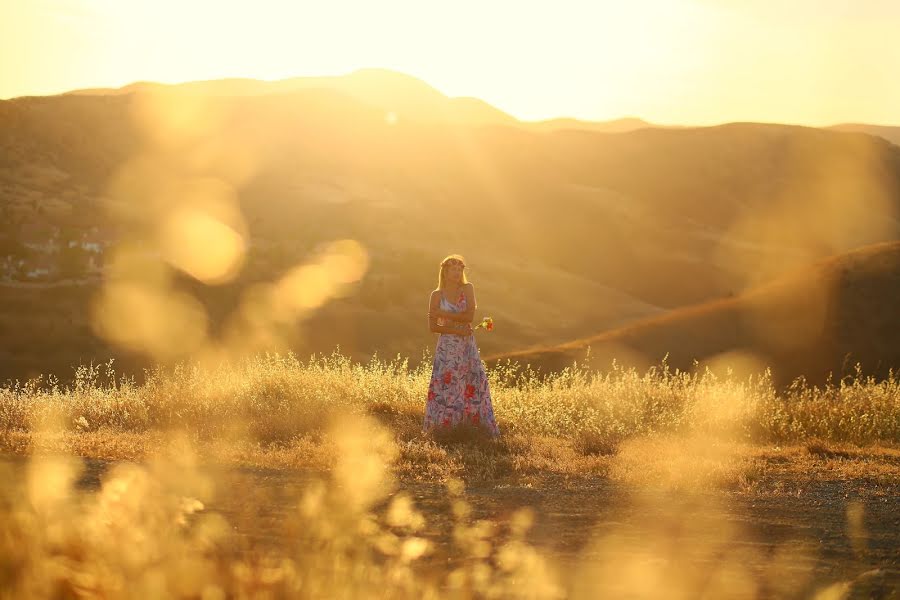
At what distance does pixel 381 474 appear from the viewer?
8031mm

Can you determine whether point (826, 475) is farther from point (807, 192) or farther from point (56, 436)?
point (807, 192)

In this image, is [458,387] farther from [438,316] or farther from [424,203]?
[424,203]

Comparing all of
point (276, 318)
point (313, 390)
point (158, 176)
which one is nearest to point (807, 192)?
point (158, 176)

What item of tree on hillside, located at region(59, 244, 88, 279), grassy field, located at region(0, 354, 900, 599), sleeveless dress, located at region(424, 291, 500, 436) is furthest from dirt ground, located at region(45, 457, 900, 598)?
tree on hillside, located at region(59, 244, 88, 279)

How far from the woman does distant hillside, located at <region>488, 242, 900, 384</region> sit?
13.2m

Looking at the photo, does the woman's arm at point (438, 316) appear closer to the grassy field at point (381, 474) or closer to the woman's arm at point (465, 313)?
the woman's arm at point (465, 313)

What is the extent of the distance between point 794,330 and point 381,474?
1889cm

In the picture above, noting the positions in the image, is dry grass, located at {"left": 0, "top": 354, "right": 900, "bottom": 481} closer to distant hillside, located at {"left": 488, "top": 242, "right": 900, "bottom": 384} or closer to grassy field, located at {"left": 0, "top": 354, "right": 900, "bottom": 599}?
grassy field, located at {"left": 0, "top": 354, "right": 900, "bottom": 599}

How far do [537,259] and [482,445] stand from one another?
70.1 m

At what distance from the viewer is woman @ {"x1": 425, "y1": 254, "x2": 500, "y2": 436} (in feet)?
33.1

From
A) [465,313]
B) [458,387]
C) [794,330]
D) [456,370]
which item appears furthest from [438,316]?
[794,330]

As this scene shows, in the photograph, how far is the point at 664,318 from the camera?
1057 inches

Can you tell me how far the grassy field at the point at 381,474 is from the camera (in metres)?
4.37

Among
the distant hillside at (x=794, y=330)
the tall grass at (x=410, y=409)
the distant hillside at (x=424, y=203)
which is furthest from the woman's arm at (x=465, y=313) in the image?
the distant hillside at (x=424, y=203)
